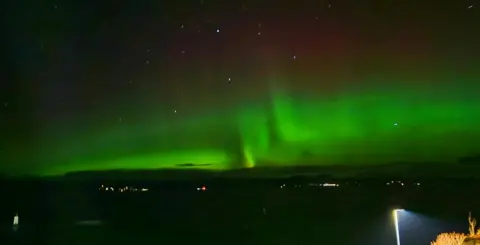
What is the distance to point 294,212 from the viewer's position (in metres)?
66.1

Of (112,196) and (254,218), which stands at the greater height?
(112,196)

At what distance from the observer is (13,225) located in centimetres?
5241

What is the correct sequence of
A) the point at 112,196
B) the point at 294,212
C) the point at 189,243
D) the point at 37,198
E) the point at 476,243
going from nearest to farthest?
the point at 476,243, the point at 189,243, the point at 37,198, the point at 294,212, the point at 112,196

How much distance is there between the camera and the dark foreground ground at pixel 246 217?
4116 centimetres

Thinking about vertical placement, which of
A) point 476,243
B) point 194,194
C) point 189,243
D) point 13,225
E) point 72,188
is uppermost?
point 194,194

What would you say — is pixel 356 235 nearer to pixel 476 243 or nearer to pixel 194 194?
pixel 476 243

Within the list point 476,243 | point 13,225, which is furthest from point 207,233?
point 476,243

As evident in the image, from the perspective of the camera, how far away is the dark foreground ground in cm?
4116

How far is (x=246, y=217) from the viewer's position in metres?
62.4

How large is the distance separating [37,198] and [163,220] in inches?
498

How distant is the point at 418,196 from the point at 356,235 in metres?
17.9

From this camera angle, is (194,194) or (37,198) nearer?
(37,198)

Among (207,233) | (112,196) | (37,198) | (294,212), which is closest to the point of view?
(207,233)

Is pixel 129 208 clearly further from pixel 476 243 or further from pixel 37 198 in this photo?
pixel 476 243
